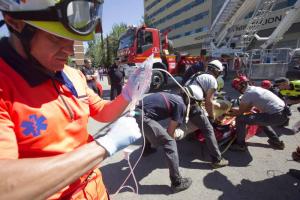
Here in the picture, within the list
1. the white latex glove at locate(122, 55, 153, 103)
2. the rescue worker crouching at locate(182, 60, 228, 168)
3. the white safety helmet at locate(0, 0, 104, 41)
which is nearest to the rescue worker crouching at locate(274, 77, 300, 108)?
the rescue worker crouching at locate(182, 60, 228, 168)

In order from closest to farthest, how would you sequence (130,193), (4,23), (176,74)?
(4,23), (130,193), (176,74)

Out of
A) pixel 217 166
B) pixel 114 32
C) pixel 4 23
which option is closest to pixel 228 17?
pixel 217 166

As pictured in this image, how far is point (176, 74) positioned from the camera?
1230cm

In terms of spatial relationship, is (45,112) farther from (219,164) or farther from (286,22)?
(286,22)

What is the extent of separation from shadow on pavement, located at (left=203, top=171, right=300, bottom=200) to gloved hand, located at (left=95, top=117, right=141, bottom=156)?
2.24 meters

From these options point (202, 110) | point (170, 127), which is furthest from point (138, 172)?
point (202, 110)

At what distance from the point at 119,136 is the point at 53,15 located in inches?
23.2

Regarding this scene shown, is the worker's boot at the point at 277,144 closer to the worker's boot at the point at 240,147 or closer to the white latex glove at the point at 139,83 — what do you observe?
the worker's boot at the point at 240,147

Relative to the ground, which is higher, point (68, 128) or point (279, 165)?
point (68, 128)

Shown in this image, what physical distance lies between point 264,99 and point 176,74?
8.62 metres

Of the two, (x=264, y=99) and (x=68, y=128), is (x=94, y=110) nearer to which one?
(x=68, y=128)

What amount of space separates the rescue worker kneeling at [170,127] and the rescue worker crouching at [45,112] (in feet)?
5.95

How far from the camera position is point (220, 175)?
3326mm

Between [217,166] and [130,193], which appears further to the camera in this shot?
[217,166]
